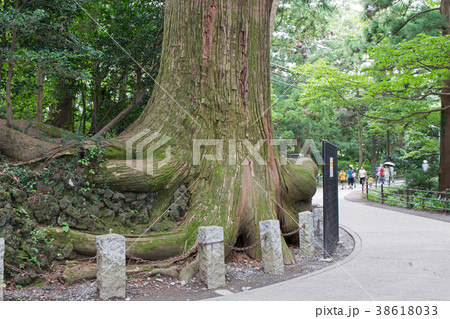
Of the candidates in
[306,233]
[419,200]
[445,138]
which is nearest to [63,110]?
[306,233]

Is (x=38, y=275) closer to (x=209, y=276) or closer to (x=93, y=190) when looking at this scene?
(x=93, y=190)

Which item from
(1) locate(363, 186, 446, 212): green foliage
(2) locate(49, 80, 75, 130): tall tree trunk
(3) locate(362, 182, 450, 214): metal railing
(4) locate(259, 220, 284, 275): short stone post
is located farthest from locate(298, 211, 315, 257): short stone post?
(1) locate(363, 186, 446, 212): green foliage

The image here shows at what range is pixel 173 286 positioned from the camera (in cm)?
518

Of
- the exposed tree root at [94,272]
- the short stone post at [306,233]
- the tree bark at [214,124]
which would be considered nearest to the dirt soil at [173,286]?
the exposed tree root at [94,272]

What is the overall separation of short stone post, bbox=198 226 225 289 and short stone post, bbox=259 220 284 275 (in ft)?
3.15

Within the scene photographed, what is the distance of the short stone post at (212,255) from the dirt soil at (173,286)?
14 centimetres

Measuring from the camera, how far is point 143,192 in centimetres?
648

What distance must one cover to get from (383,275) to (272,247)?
1691 mm

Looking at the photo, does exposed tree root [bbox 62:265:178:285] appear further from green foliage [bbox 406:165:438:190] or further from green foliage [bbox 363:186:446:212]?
green foliage [bbox 406:165:438:190]

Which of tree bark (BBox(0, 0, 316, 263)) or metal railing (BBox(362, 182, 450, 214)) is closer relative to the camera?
tree bark (BBox(0, 0, 316, 263))

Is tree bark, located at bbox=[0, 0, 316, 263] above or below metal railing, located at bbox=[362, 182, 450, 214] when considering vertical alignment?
above

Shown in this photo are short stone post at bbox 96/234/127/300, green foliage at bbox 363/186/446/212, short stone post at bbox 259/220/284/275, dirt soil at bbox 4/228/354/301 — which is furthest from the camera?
green foliage at bbox 363/186/446/212

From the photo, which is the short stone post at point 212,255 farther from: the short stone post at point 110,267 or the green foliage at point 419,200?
the green foliage at point 419,200

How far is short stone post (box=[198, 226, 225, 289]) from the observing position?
5.07 meters
